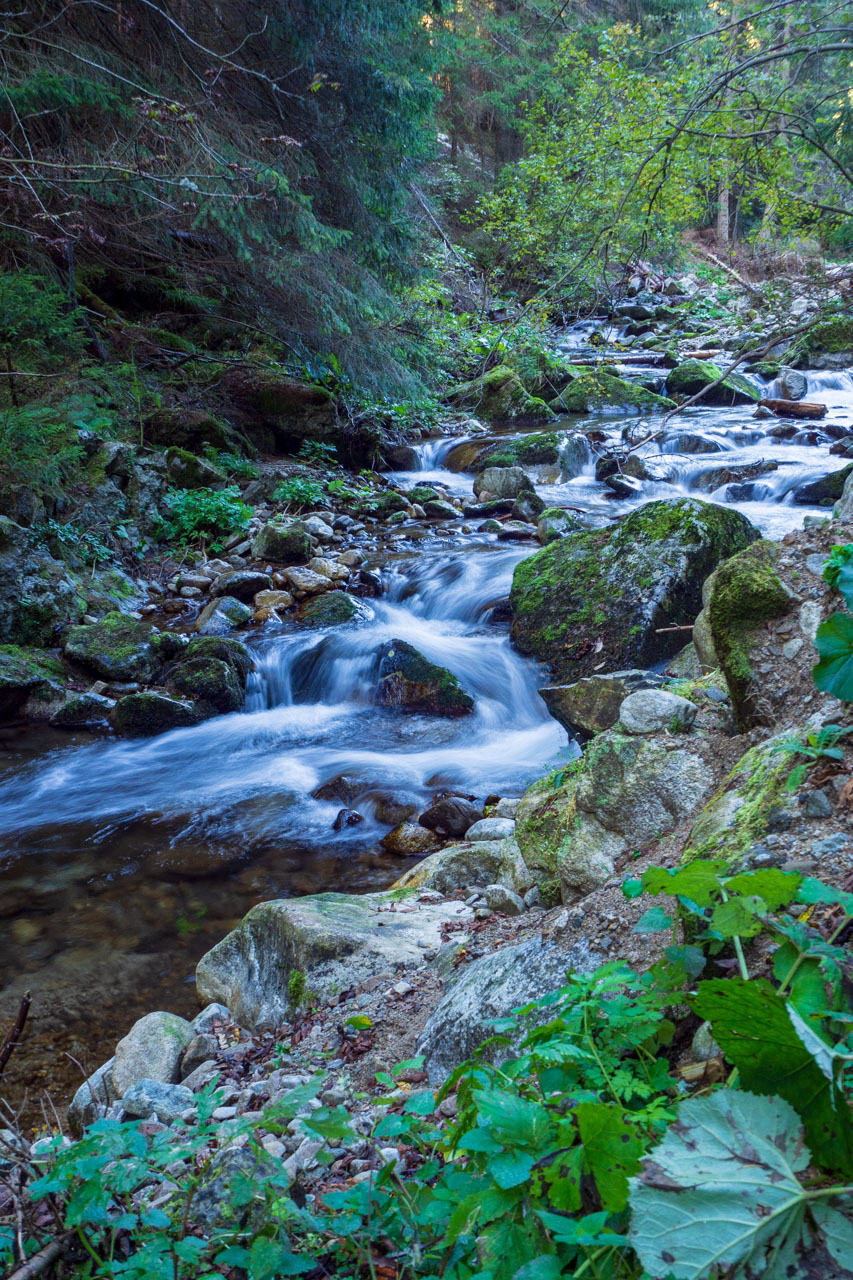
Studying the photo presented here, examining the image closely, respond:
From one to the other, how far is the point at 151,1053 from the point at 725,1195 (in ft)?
8.36

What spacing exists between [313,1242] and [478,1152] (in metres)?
0.42

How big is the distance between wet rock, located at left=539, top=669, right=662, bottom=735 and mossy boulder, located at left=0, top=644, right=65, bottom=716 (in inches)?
189

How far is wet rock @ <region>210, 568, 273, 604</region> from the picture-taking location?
8805 mm

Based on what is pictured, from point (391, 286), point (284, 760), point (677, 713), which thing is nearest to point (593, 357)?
point (391, 286)

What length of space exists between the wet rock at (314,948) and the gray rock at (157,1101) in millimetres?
516

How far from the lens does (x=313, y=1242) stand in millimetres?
1357

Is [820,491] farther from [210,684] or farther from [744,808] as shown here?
[744,808]

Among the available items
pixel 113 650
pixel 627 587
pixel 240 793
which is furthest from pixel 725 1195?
pixel 113 650

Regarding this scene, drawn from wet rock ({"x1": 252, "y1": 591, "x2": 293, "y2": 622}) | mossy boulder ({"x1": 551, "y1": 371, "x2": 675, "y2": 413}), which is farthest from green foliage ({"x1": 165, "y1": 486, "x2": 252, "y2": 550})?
mossy boulder ({"x1": 551, "y1": 371, "x2": 675, "y2": 413})

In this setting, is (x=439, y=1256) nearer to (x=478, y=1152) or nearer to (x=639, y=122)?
(x=478, y=1152)

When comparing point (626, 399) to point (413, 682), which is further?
point (626, 399)

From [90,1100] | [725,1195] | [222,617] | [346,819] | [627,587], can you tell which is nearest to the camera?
[725,1195]

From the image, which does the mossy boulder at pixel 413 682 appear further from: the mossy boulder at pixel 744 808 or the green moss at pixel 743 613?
the mossy boulder at pixel 744 808

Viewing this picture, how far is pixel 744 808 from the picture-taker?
200 cm
